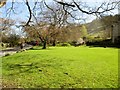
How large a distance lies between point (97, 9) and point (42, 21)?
32845 mm

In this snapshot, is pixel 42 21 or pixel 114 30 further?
pixel 114 30

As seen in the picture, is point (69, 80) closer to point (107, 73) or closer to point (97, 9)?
point (107, 73)

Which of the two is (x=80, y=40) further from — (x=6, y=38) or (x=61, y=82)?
(x=61, y=82)

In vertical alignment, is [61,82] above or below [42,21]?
below

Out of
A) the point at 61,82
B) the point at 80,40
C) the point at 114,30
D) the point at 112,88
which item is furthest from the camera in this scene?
the point at 80,40

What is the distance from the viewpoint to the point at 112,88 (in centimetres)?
993

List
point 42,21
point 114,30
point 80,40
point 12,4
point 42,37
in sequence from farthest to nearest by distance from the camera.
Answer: point 80,40
point 114,30
point 42,37
point 42,21
point 12,4

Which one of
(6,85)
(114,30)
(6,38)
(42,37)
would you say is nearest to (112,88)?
(6,85)

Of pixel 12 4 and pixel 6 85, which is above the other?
pixel 12 4

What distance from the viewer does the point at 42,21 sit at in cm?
4375

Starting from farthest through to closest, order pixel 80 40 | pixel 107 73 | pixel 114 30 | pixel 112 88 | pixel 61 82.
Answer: pixel 80 40
pixel 114 30
pixel 107 73
pixel 61 82
pixel 112 88

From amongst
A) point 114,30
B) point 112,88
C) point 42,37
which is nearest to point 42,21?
point 42,37

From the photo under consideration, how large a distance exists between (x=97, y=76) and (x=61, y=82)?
2.42 metres

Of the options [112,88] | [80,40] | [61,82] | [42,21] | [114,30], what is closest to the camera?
[112,88]
